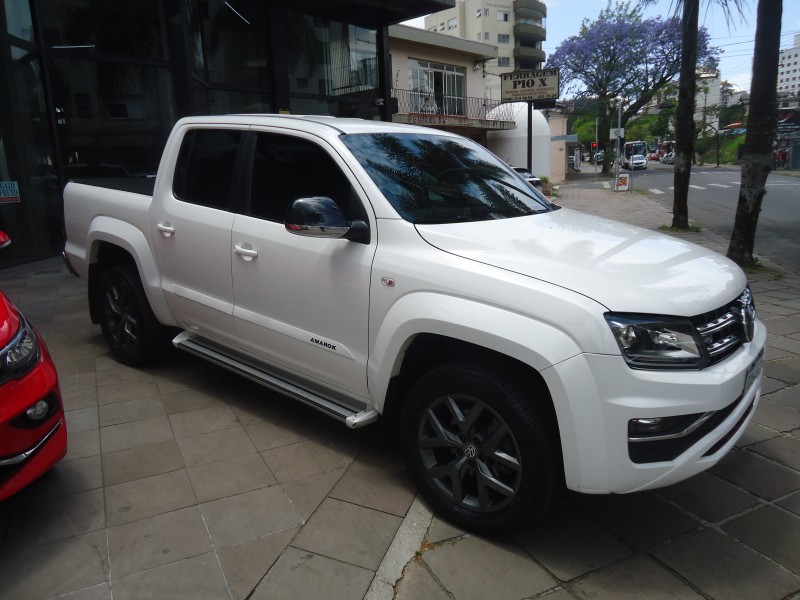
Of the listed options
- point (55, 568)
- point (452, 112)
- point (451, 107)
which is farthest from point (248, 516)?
point (451, 107)

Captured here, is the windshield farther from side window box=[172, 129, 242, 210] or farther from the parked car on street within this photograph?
side window box=[172, 129, 242, 210]

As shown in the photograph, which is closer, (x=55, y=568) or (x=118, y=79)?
(x=55, y=568)

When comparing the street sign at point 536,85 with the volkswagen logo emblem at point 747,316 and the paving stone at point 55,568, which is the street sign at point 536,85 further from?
the paving stone at point 55,568

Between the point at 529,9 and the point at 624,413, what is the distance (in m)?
67.1

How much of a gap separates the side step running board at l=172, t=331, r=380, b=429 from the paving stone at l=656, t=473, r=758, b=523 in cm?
155

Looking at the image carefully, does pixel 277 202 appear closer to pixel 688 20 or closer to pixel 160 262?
pixel 160 262

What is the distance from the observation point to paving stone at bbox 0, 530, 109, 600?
2428 mm

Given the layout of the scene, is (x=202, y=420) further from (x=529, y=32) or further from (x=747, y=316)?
(x=529, y=32)

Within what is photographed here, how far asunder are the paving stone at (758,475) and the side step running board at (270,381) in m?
1.88

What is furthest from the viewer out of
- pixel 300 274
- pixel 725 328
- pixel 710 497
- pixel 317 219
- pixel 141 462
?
pixel 141 462

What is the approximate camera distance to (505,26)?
200 feet

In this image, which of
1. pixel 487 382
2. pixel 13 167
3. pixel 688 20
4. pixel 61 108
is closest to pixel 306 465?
pixel 487 382

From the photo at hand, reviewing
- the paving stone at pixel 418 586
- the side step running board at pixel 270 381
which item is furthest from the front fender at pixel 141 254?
the paving stone at pixel 418 586

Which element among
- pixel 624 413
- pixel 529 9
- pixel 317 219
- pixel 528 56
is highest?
pixel 529 9
